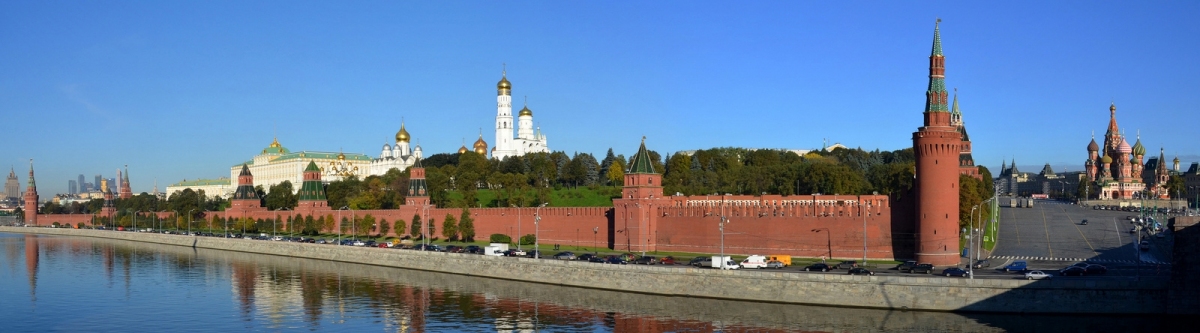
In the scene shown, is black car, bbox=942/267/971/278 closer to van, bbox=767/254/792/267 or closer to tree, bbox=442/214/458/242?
van, bbox=767/254/792/267

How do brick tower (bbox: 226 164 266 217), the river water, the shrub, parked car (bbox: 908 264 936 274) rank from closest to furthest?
→ the river water
parked car (bbox: 908 264 936 274)
the shrub
brick tower (bbox: 226 164 266 217)

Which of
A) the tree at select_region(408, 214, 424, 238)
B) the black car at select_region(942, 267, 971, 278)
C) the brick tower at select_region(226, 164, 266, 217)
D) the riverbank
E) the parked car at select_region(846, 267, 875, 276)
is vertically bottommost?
the riverbank

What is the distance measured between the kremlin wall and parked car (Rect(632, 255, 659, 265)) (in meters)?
3.94

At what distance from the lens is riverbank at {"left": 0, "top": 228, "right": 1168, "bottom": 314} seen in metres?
37.2

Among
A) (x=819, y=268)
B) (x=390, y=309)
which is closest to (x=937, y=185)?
(x=819, y=268)

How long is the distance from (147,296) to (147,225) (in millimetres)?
77833

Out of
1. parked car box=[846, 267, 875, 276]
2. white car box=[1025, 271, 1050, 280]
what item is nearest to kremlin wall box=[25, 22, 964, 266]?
parked car box=[846, 267, 875, 276]

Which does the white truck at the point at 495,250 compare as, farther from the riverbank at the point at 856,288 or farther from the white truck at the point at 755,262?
the white truck at the point at 755,262

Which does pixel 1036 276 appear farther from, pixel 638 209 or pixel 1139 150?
pixel 1139 150

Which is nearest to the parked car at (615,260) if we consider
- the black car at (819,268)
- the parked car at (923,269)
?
the black car at (819,268)

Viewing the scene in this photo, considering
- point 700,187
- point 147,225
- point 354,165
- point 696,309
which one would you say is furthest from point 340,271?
point 354,165

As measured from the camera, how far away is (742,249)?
56500 mm

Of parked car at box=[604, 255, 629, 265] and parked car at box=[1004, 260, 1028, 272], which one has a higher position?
parked car at box=[1004, 260, 1028, 272]

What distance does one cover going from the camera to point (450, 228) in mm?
74562
